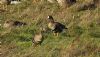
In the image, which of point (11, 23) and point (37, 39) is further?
point (11, 23)

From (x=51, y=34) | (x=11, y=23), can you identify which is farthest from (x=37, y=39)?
(x=11, y=23)

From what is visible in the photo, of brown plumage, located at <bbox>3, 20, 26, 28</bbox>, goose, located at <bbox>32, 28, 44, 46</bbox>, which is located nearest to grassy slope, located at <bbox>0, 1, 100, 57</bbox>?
goose, located at <bbox>32, 28, 44, 46</bbox>

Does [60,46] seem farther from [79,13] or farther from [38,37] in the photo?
[79,13]

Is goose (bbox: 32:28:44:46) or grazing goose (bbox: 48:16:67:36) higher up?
grazing goose (bbox: 48:16:67:36)

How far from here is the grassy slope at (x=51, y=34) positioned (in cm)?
1560

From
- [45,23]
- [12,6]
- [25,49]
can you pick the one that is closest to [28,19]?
[45,23]

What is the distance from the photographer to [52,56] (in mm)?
15336

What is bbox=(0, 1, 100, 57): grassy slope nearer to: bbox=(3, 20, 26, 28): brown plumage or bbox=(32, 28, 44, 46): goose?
bbox=(32, 28, 44, 46): goose

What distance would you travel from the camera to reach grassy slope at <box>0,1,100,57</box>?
1560 cm

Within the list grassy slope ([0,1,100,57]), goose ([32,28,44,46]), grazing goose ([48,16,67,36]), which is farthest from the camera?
grazing goose ([48,16,67,36])

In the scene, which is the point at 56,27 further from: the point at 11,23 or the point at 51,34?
the point at 11,23

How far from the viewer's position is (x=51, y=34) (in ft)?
57.7

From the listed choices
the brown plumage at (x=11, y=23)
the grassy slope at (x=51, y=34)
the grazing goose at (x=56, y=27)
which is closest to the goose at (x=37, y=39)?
the grassy slope at (x=51, y=34)

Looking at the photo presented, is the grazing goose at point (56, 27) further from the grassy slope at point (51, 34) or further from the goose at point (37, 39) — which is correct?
the goose at point (37, 39)
